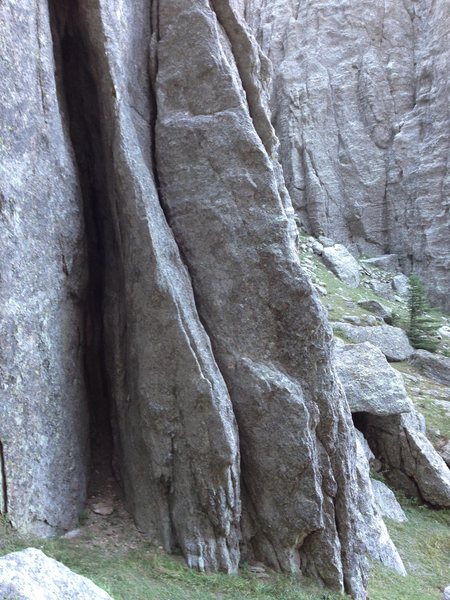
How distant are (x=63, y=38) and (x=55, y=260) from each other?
5.94 m

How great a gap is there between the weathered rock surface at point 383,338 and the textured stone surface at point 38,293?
72.9 ft

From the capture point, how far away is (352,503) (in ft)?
35.0

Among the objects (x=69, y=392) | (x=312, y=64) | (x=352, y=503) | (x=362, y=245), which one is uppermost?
(x=312, y=64)

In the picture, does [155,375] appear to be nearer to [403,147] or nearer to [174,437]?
[174,437]

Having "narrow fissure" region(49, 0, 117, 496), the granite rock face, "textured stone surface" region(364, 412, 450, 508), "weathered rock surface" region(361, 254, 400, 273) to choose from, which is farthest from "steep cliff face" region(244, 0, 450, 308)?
"narrow fissure" region(49, 0, 117, 496)

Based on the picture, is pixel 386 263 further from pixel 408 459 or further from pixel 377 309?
pixel 408 459

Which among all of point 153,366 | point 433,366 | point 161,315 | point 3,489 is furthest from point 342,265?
point 3,489

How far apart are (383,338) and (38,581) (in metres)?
28.7

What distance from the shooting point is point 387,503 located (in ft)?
55.4

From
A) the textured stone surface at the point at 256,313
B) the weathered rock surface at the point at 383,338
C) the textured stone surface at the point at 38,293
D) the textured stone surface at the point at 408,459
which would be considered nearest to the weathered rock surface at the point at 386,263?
the weathered rock surface at the point at 383,338

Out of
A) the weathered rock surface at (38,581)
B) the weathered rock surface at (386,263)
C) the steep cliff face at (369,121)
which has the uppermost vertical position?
the steep cliff face at (369,121)

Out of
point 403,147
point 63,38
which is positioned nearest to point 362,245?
point 403,147

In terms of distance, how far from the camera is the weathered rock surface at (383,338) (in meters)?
30.4

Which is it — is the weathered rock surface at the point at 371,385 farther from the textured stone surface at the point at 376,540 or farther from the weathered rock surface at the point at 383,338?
the weathered rock surface at the point at 383,338
